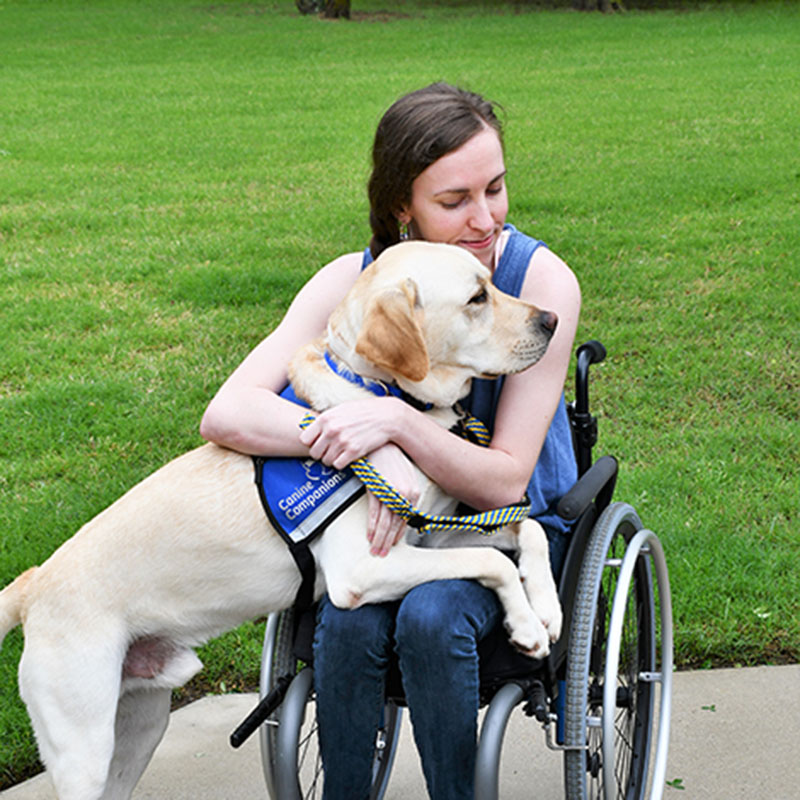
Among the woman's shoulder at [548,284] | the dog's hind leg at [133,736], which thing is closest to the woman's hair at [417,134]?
the woman's shoulder at [548,284]

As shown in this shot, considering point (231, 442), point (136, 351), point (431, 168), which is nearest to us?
point (231, 442)

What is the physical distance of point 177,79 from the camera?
15.4m

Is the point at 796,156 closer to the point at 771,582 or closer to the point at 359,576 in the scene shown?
the point at 771,582

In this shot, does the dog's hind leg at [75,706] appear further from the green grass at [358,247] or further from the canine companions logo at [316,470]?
the green grass at [358,247]

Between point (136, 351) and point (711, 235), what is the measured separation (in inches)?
155

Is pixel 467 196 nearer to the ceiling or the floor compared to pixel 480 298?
nearer to the ceiling

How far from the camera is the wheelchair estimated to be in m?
2.14

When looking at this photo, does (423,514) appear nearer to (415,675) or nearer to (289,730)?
(415,675)

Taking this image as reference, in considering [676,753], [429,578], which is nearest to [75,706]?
[429,578]

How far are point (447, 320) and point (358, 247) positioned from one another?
5.05 meters

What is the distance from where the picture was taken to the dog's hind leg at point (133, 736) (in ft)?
8.03

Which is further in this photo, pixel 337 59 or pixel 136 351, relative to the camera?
pixel 337 59

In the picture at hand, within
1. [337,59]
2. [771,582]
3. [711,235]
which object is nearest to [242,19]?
[337,59]

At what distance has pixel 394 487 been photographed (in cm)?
223
